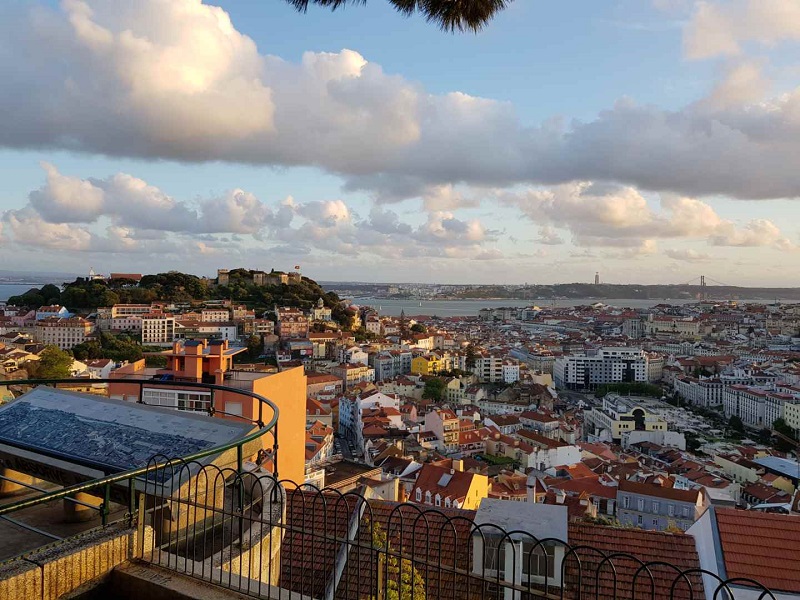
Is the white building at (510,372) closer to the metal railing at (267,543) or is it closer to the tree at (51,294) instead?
the tree at (51,294)

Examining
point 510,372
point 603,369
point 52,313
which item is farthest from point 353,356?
point 603,369

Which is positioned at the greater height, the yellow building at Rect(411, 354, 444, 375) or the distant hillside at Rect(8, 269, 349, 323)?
the distant hillside at Rect(8, 269, 349, 323)

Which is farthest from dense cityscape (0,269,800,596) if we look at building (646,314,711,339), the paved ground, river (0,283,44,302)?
river (0,283,44,302)

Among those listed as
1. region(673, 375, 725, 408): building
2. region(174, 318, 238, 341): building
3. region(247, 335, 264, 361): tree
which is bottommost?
region(673, 375, 725, 408): building

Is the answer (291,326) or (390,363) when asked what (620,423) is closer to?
(390,363)

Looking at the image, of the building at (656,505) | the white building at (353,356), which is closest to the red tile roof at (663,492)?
the building at (656,505)

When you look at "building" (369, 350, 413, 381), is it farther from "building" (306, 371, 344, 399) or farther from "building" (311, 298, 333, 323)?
"building" (311, 298, 333, 323)
